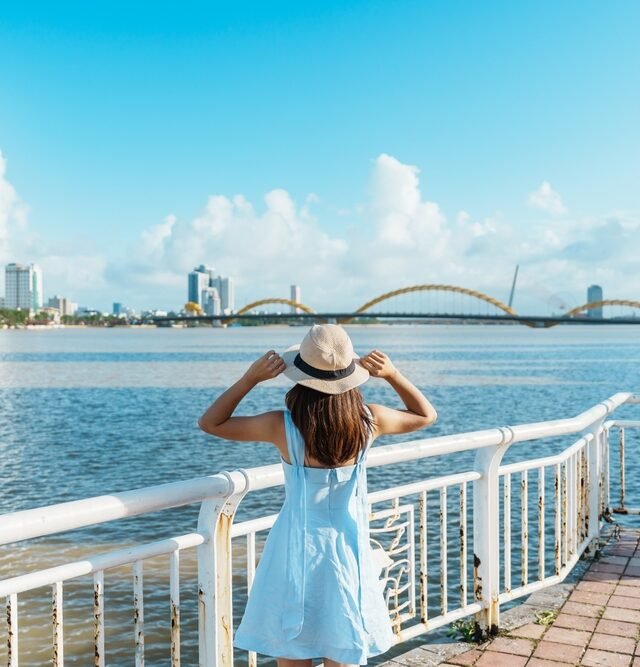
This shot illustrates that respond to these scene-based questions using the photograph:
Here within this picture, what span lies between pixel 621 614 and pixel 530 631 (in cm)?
65

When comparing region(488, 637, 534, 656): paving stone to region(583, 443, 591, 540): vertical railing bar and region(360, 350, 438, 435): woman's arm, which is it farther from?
→ region(360, 350, 438, 435): woman's arm

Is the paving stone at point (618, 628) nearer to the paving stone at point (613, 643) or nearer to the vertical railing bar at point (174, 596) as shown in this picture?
the paving stone at point (613, 643)

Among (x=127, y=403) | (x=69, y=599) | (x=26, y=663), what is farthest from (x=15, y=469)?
(x=127, y=403)

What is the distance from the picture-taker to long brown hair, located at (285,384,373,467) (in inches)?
93.3

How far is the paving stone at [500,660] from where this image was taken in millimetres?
3746

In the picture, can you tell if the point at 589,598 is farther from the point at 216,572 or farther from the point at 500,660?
the point at 216,572

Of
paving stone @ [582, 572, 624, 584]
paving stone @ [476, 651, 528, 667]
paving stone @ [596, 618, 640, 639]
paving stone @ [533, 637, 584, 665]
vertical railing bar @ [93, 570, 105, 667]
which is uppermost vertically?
vertical railing bar @ [93, 570, 105, 667]

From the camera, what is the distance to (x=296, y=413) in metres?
2.41

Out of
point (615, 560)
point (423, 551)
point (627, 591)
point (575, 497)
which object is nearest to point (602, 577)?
point (627, 591)

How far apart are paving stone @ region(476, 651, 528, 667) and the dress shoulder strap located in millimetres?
1977

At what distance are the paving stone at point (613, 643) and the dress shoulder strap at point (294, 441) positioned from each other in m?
2.46

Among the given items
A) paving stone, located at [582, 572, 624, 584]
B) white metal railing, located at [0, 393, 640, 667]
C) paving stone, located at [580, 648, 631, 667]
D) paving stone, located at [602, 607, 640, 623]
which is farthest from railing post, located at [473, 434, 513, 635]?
paving stone, located at [582, 572, 624, 584]

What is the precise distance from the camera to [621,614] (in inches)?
174

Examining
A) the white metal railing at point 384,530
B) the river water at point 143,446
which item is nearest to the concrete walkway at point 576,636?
the white metal railing at point 384,530
